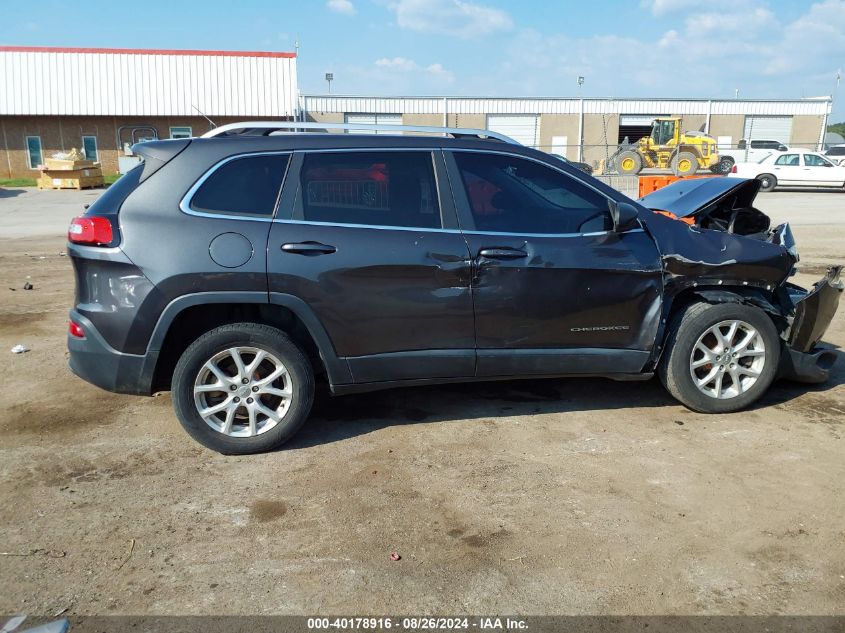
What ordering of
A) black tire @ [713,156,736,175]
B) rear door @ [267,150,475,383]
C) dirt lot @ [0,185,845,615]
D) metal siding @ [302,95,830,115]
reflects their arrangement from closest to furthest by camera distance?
dirt lot @ [0,185,845,615] → rear door @ [267,150,475,383] → black tire @ [713,156,736,175] → metal siding @ [302,95,830,115]

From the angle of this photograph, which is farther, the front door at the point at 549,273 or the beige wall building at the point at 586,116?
the beige wall building at the point at 586,116

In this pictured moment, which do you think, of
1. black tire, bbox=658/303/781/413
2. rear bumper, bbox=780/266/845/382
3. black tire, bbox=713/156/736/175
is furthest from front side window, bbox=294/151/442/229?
black tire, bbox=713/156/736/175

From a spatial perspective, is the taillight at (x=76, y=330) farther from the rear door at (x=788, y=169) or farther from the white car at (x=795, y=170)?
the rear door at (x=788, y=169)

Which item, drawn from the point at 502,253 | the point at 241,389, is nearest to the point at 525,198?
the point at 502,253

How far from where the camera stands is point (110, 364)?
3.95 m

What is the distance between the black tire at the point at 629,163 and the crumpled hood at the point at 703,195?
26202 mm

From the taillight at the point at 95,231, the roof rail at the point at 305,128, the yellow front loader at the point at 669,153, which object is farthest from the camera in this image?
the yellow front loader at the point at 669,153

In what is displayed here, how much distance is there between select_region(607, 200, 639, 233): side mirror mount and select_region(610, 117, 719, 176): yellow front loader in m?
27.8

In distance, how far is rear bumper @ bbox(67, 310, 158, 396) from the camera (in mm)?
3928

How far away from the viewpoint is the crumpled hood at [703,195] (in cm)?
521

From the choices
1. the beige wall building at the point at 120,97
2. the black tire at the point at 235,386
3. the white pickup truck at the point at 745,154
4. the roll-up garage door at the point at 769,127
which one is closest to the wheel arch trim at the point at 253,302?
the black tire at the point at 235,386

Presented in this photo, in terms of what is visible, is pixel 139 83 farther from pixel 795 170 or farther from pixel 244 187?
pixel 244 187

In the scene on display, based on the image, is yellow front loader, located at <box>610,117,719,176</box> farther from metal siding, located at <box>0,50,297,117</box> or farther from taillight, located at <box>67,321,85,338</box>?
taillight, located at <box>67,321,85,338</box>

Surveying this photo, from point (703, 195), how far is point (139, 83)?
120 feet
